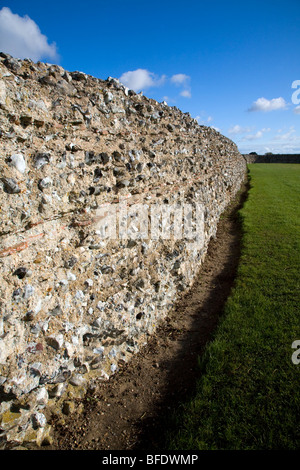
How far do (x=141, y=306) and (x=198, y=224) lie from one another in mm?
3628

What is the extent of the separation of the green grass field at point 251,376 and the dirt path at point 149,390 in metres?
0.27

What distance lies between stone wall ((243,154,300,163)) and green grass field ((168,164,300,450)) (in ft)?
217

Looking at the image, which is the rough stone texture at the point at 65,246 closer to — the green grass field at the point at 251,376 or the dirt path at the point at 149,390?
the dirt path at the point at 149,390

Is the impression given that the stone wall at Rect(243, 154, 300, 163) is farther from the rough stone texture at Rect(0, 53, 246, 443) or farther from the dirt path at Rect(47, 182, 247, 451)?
the rough stone texture at Rect(0, 53, 246, 443)

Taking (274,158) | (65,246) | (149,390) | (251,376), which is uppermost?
(274,158)

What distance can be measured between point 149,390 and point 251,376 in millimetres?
1388

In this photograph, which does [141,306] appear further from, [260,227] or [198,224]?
[260,227]

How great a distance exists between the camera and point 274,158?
6594 centimetres

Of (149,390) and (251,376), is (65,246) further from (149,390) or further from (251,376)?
(251,376)

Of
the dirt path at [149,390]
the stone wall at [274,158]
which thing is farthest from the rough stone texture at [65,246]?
the stone wall at [274,158]

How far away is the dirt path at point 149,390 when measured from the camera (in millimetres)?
2881

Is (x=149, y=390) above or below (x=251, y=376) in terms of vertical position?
below

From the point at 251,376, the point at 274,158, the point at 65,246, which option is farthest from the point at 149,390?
the point at 274,158
